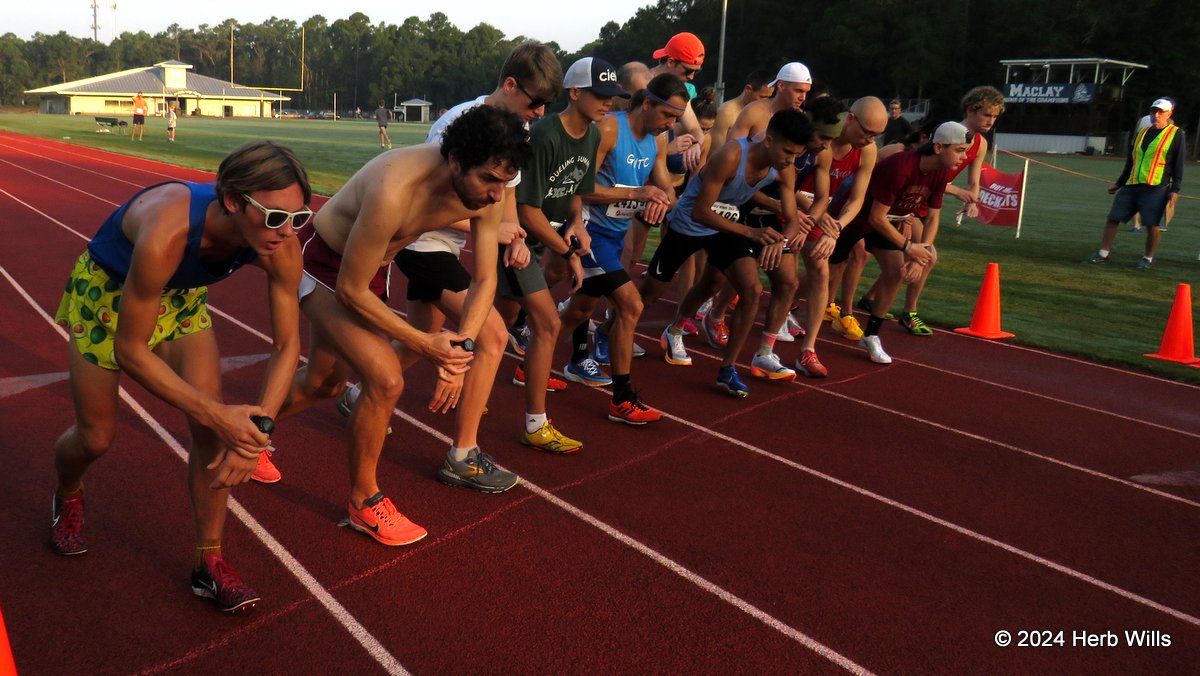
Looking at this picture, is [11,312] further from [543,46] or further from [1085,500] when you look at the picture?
[1085,500]

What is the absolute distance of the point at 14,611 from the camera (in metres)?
3.19

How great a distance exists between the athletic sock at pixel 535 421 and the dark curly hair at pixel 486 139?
2022mm

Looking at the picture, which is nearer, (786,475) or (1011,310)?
(786,475)

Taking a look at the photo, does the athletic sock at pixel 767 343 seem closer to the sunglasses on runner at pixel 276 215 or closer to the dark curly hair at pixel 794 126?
the dark curly hair at pixel 794 126

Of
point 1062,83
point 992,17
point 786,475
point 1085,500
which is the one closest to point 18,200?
point 786,475

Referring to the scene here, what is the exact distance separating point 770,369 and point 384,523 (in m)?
3.62

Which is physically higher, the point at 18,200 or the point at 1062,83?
the point at 1062,83

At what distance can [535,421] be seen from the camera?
4969mm

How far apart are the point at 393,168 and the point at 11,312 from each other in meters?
5.98

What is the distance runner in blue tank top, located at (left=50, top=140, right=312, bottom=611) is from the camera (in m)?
2.71

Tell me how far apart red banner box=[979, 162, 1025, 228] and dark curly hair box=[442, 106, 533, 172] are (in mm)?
13291

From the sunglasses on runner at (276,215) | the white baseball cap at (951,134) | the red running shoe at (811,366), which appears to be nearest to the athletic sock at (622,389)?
the red running shoe at (811,366)

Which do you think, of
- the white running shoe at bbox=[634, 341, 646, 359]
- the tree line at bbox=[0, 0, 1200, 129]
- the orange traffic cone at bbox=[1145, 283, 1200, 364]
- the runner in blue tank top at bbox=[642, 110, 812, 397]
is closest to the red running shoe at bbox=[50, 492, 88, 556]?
the runner in blue tank top at bbox=[642, 110, 812, 397]

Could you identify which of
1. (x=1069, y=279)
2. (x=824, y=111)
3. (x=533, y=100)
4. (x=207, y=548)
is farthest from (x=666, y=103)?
(x=1069, y=279)
